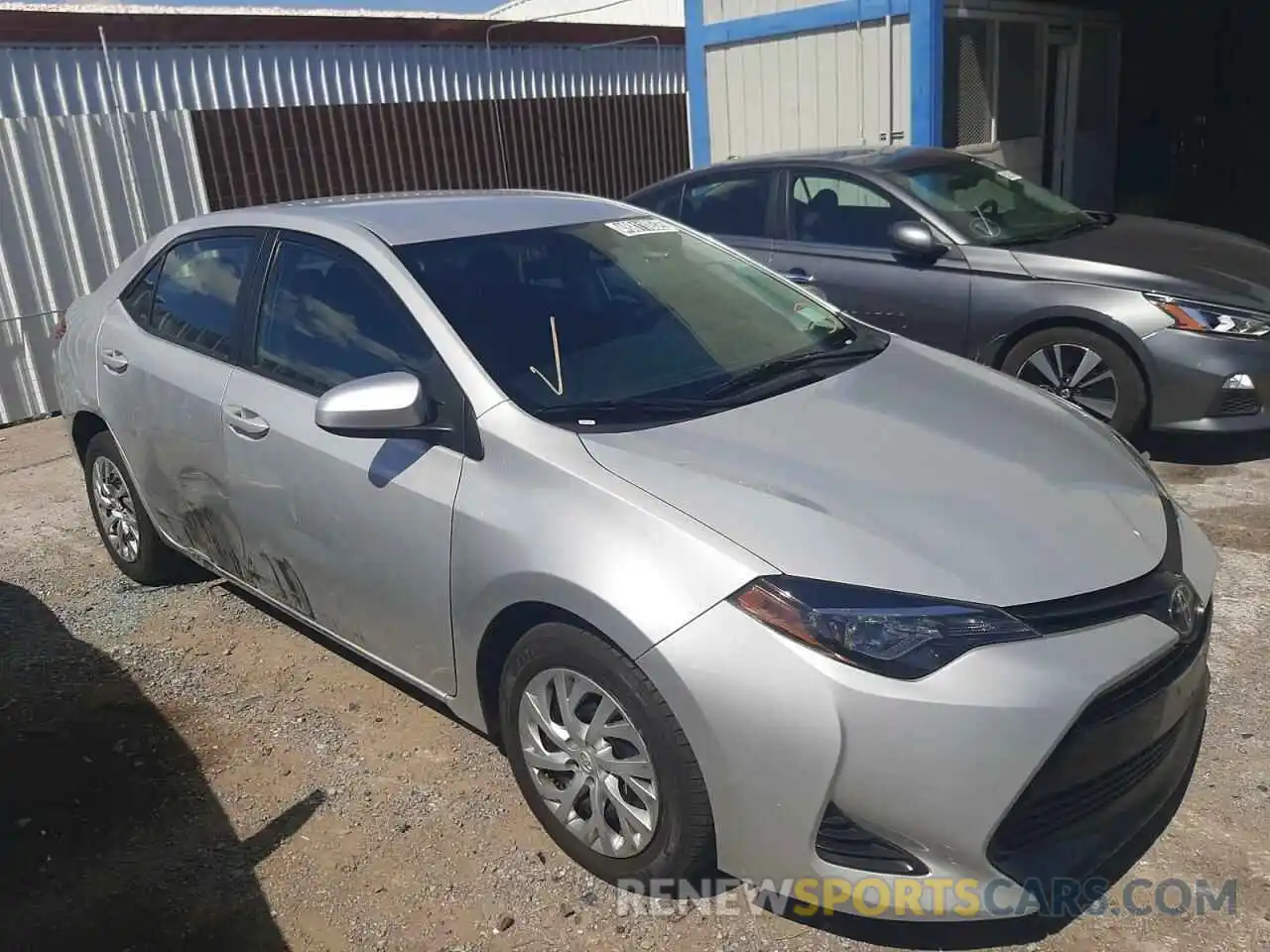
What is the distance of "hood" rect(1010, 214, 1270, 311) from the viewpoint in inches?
204

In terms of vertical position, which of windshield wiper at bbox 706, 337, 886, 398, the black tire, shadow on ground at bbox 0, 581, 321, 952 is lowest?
shadow on ground at bbox 0, 581, 321, 952

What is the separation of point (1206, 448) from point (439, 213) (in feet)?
13.9

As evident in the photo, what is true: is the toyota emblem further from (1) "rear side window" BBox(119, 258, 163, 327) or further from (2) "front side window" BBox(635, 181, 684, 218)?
(2) "front side window" BBox(635, 181, 684, 218)

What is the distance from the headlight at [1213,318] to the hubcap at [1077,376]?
15.3 inches

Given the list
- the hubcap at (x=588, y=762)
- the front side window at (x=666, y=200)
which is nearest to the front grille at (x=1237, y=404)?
the front side window at (x=666, y=200)

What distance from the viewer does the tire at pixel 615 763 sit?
241 centimetres

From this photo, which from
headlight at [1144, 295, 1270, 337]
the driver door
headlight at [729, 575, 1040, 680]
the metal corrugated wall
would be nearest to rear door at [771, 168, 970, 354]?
headlight at [1144, 295, 1270, 337]

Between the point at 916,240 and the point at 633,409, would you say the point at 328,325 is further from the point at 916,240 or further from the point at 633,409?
the point at 916,240

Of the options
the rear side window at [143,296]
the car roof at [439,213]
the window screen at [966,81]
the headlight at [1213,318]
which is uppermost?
the window screen at [966,81]

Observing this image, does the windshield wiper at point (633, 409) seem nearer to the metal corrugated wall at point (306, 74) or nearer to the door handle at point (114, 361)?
the door handle at point (114, 361)

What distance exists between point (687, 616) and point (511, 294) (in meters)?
1.32

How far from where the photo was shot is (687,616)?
233cm

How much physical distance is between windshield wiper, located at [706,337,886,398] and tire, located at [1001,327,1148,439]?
2.16m

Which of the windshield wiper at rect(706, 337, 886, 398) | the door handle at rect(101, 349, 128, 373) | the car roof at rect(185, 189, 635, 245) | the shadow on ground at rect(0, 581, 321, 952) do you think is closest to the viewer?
the shadow on ground at rect(0, 581, 321, 952)
